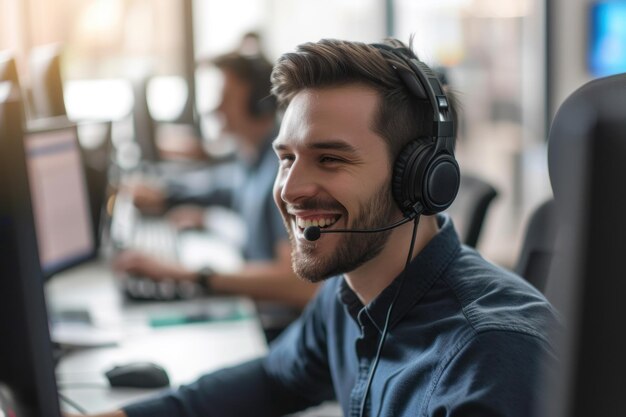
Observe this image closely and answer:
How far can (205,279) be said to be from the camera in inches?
82.8

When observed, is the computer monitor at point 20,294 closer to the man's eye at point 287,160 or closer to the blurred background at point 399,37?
the man's eye at point 287,160

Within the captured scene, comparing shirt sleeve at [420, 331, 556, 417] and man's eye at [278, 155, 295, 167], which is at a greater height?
man's eye at [278, 155, 295, 167]

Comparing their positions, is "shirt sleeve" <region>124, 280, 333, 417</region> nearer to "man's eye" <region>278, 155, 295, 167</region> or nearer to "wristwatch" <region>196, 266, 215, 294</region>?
"man's eye" <region>278, 155, 295, 167</region>

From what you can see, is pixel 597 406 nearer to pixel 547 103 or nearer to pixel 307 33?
pixel 547 103

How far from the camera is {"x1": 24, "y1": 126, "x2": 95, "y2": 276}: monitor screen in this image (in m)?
1.88

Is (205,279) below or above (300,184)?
below

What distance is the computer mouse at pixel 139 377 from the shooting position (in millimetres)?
1501

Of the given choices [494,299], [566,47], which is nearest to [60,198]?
[494,299]

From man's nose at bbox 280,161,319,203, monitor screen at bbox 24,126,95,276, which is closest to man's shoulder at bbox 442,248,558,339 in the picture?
man's nose at bbox 280,161,319,203

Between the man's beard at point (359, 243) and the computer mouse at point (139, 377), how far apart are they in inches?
20.4

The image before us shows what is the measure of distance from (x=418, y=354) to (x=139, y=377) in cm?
66

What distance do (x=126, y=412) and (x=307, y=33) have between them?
16.9ft

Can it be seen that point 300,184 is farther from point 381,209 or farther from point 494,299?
point 494,299

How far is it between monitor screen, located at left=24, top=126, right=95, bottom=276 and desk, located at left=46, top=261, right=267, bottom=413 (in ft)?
0.44
